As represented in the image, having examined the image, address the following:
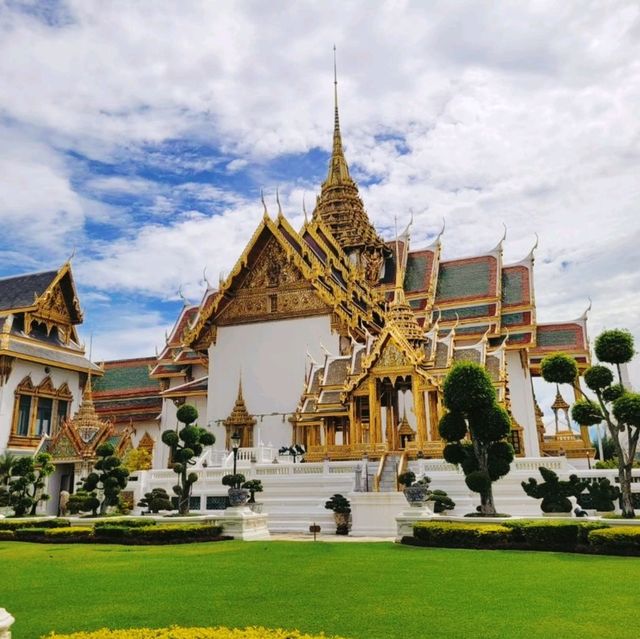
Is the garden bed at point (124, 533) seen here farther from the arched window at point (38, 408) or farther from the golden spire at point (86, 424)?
the arched window at point (38, 408)

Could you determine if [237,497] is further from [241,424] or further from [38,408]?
[38,408]

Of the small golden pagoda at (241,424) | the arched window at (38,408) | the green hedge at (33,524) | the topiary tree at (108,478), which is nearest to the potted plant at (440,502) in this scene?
the topiary tree at (108,478)

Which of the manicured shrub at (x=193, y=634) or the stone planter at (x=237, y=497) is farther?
the stone planter at (x=237, y=497)

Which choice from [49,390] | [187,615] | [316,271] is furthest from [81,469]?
[187,615]

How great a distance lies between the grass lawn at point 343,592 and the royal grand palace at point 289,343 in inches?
361

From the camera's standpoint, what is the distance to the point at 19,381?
2048 cm

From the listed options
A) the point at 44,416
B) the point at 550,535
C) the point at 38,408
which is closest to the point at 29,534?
the point at 550,535

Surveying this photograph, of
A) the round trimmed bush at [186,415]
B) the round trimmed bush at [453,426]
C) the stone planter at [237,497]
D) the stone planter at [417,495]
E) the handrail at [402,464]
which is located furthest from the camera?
the handrail at [402,464]

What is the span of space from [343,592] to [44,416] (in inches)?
755

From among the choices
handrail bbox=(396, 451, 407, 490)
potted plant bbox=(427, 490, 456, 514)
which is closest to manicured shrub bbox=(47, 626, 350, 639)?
potted plant bbox=(427, 490, 456, 514)

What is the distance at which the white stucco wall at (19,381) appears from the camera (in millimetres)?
19719

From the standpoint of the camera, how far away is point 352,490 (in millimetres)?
13023

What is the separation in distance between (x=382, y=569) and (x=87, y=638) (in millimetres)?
3419

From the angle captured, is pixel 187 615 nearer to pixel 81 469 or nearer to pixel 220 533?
pixel 220 533
